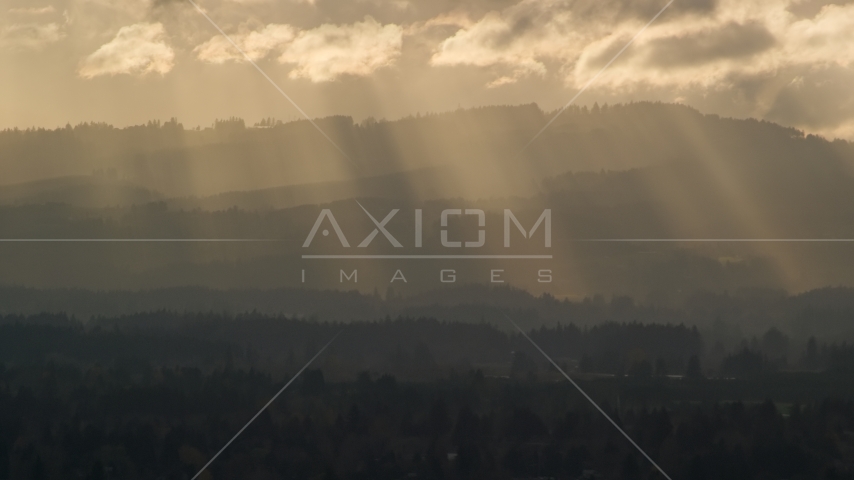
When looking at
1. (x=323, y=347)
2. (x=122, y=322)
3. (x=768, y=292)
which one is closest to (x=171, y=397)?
(x=122, y=322)

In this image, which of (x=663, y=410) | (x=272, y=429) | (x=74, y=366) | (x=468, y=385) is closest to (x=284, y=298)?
(x=272, y=429)

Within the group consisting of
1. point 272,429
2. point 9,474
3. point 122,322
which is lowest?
point 9,474

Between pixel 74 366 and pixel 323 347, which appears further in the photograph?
pixel 74 366

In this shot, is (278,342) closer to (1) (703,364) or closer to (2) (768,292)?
(1) (703,364)

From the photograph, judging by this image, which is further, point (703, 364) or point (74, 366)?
point (74, 366)

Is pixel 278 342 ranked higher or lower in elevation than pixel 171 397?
higher

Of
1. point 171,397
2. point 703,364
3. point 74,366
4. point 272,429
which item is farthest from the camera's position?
point 74,366

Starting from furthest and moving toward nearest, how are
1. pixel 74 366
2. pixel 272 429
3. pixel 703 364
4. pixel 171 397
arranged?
pixel 74 366 → pixel 171 397 → pixel 272 429 → pixel 703 364

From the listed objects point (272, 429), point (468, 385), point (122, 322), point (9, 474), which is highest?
point (122, 322)

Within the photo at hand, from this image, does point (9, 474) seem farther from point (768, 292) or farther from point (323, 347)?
point (768, 292)

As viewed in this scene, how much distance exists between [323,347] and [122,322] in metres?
8.90

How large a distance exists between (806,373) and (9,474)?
31.4 meters

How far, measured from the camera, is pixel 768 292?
2411 centimetres

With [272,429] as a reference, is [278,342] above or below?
above
